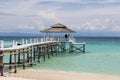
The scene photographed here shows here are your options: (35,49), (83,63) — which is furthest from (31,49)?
(83,63)

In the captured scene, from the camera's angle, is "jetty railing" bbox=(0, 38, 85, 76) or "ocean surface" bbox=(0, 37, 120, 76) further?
"ocean surface" bbox=(0, 37, 120, 76)

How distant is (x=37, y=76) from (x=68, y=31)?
20066 millimetres

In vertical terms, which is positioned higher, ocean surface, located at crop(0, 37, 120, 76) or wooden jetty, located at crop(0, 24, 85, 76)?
wooden jetty, located at crop(0, 24, 85, 76)

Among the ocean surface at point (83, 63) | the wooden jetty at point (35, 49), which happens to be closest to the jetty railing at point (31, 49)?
the wooden jetty at point (35, 49)

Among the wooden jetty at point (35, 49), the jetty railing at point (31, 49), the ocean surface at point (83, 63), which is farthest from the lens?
the ocean surface at point (83, 63)

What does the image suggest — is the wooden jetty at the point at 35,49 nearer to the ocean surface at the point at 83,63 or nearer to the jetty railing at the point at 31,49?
the jetty railing at the point at 31,49

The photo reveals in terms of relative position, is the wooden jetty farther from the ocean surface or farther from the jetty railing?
the ocean surface

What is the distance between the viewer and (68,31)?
43438 millimetres

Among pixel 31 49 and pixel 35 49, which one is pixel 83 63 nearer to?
pixel 31 49

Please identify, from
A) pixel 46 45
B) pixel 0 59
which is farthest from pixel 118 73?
pixel 46 45

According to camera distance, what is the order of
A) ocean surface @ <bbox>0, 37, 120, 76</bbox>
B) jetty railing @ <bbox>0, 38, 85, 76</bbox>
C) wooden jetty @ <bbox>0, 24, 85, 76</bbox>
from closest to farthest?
jetty railing @ <bbox>0, 38, 85, 76</bbox> < wooden jetty @ <bbox>0, 24, 85, 76</bbox> < ocean surface @ <bbox>0, 37, 120, 76</bbox>

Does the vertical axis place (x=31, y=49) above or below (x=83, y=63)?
above

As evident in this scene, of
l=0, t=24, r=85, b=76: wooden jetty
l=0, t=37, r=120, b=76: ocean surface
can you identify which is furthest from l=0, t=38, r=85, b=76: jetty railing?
l=0, t=37, r=120, b=76: ocean surface

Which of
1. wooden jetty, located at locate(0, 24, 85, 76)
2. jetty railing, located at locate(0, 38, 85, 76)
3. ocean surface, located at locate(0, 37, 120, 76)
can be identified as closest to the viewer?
jetty railing, located at locate(0, 38, 85, 76)
